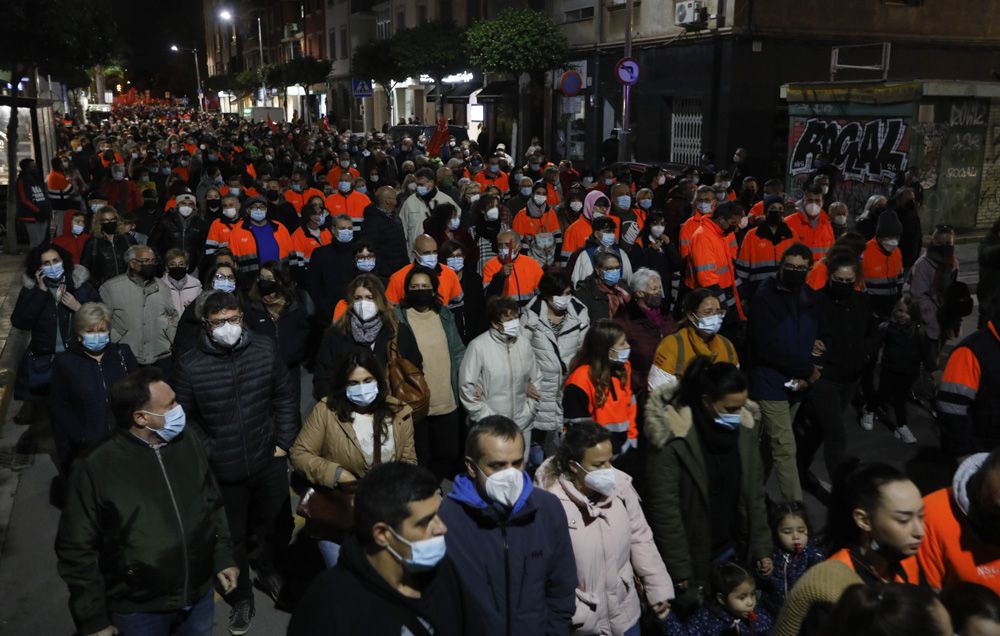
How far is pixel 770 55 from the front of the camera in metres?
22.8

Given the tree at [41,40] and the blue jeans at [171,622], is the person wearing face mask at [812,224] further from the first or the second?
the tree at [41,40]

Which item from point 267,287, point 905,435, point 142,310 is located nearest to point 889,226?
point 905,435

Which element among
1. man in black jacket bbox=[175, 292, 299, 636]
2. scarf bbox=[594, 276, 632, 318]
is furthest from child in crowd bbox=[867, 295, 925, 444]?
man in black jacket bbox=[175, 292, 299, 636]

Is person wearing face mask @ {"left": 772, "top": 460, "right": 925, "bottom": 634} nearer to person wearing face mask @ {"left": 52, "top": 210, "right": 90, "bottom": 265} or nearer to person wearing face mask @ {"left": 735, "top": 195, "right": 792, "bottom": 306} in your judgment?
person wearing face mask @ {"left": 735, "top": 195, "right": 792, "bottom": 306}

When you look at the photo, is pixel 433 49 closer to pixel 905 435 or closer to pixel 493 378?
pixel 905 435

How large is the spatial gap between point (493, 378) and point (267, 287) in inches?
87.0

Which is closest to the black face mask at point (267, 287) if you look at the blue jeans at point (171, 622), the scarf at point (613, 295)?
the scarf at point (613, 295)

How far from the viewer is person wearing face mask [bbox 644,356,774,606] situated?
13.6ft

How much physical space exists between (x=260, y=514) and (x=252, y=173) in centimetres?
1514

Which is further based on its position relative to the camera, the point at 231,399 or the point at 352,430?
the point at 231,399

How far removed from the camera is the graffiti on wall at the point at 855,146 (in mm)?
16641

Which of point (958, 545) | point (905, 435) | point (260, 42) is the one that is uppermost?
point (260, 42)

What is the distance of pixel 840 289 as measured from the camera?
20.3 feet

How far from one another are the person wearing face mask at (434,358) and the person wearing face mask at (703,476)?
2.24m
